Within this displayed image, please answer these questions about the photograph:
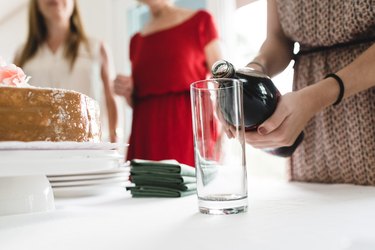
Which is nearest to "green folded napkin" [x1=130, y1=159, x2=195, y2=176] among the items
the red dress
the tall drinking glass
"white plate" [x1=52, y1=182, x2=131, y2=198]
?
"white plate" [x1=52, y1=182, x2=131, y2=198]

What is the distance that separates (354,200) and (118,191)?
0.58 meters

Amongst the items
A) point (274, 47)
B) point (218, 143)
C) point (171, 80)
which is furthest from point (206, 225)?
point (171, 80)

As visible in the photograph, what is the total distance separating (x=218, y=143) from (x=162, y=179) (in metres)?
0.29

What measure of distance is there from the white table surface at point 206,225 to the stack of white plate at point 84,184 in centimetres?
16

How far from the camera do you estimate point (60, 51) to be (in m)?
2.06

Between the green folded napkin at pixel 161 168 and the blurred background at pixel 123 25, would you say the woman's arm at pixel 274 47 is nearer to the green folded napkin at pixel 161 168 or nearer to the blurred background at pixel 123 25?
the green folded napkin at pixel 161 168

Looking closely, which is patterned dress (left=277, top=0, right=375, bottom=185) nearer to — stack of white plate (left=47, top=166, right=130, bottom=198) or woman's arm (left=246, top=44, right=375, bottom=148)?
woman's arm (left=246, top=44, right=375, bottom=148)

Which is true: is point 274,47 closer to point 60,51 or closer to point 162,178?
point 162,178

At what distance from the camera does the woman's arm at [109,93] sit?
215 centimetres

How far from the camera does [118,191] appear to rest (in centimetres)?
104

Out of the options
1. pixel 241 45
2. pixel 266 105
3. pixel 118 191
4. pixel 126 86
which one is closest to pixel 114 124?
pixel 126 86

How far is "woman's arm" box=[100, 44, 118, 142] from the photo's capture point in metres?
2.15

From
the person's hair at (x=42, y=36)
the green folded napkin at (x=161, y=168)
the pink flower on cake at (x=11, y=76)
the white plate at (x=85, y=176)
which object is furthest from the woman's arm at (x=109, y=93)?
the pink flower on cake at (x=11, y=76)

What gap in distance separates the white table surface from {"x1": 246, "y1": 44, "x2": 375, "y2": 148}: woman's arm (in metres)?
0.10
